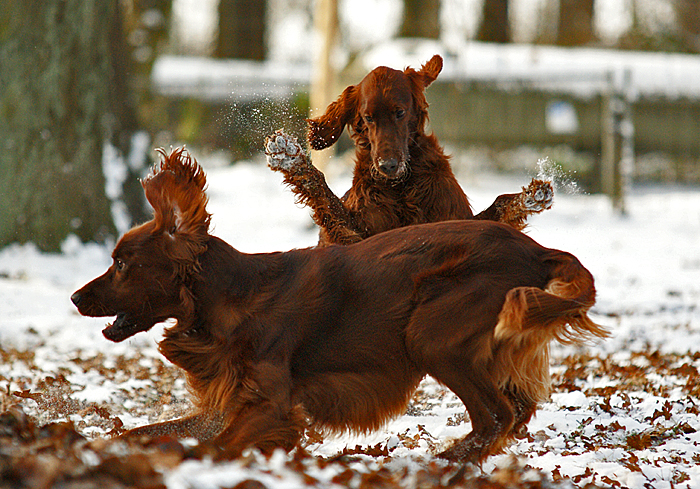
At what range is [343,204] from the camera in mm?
4633

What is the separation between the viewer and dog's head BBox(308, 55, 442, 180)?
4327mm

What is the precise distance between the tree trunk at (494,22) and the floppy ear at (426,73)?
16456mm

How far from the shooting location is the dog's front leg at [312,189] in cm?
434

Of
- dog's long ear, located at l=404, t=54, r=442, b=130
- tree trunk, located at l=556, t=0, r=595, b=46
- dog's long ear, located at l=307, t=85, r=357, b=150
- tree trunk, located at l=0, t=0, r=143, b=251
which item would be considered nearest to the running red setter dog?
dog's long ear, located at l=404, t=54, r=442, b=130

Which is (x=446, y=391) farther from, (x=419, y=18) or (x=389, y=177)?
(x=419, y=18)

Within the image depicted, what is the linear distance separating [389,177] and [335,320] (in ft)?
3.55

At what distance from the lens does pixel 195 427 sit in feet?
11.7

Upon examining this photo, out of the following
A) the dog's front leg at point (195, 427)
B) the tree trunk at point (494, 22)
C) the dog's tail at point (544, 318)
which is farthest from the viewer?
the tree trunk at point (494, 22)

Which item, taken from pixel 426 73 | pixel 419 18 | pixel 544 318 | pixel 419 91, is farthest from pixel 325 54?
pixel 544 318

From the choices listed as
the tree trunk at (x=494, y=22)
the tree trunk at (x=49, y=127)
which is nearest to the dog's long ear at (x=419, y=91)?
the tree trunk at (x=49, y=127)

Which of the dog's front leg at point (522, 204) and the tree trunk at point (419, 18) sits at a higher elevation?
the tree trunk at point (419, 18)

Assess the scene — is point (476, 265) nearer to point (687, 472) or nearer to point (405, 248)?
point (405, 248)

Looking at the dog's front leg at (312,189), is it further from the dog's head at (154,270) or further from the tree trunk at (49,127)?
the tree trunk at (49,127)

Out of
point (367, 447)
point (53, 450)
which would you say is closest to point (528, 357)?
point (367, 447)
